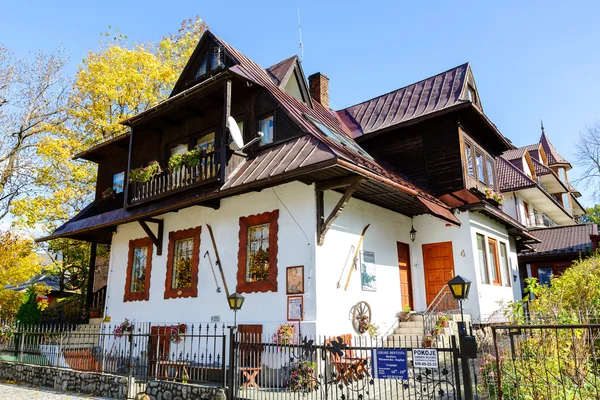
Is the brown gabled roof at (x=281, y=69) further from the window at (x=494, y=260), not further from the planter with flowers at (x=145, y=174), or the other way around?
the window at (x=494, y=260)

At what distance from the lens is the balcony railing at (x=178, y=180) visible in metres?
11.3

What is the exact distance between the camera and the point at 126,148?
55.3 ft

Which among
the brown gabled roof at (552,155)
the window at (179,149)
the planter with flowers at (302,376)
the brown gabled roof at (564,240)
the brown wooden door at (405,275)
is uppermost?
the brown gabled roof at (552,155)

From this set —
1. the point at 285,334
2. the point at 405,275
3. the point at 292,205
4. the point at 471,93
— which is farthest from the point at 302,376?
the point at 471,93

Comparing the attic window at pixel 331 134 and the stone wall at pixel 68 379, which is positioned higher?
the attic window at pixel 331 134

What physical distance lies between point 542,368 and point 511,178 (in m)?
18.7

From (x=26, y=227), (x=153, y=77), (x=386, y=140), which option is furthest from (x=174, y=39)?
(x=386, y=140)

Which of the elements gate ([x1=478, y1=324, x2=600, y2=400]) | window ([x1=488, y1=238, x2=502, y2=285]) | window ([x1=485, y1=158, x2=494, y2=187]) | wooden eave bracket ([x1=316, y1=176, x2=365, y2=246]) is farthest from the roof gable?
gate ([x1=478, y1=324, x2=600, y2=400])

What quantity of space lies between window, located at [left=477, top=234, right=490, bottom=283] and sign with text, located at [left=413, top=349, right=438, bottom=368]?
27.4 feet

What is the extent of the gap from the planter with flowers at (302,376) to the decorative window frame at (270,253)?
214 cm

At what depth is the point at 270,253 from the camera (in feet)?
35.2

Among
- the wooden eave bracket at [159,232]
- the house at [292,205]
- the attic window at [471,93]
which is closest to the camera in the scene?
the house at [292,205]

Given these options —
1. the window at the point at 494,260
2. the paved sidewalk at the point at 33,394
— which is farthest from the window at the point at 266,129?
the window at the point at 494,260

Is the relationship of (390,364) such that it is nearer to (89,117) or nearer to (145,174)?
(145,174)
